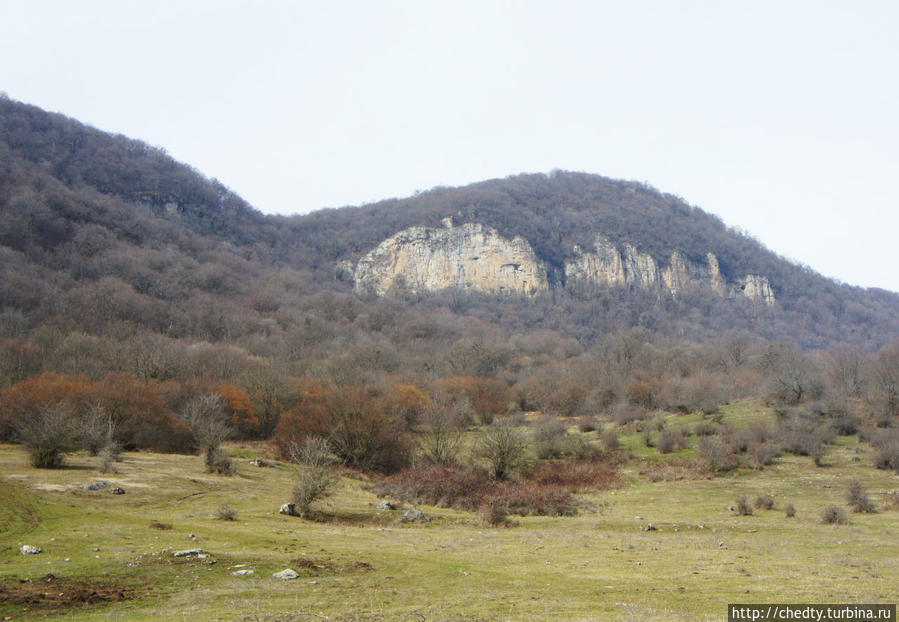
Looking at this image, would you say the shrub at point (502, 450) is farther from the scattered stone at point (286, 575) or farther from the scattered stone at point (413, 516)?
the scattered stone at point (286, 575)

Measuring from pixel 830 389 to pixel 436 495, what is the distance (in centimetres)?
4120

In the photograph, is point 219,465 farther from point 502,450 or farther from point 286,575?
point 286,575

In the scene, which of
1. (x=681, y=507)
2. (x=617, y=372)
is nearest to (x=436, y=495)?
(x=681, y=507)

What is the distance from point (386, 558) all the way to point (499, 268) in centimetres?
15610

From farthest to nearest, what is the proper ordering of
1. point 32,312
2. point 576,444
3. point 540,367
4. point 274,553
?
point 540,367, point 32,312, point 576,444, point 274,553

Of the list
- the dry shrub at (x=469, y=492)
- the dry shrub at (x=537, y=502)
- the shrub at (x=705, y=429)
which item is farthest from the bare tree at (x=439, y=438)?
the shrub at (x=705, y=429)

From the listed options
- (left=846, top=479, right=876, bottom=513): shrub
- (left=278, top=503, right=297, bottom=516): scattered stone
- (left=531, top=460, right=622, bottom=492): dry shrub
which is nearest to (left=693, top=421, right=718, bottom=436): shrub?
(left=531, top=460, right=622, bottom=492): dry shrub

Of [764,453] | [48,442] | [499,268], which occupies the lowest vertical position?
[764,453]

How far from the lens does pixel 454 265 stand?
170750mm

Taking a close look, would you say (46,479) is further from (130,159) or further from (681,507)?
(130,159)

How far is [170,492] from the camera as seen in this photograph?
22.9 m

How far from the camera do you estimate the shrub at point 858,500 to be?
80.6 ft

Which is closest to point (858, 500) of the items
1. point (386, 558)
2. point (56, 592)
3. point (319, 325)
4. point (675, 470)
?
point (675, 470)

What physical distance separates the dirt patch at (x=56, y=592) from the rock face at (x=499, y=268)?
15682cm
